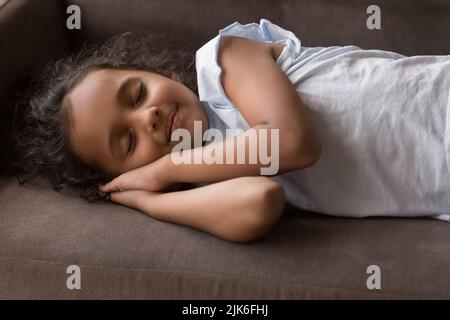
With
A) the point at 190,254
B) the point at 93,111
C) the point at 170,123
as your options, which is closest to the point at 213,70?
the point at 170,123

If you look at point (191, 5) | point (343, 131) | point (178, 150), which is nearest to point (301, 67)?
point (343, 131)

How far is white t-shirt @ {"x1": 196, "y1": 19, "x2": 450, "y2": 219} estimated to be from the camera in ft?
3.69

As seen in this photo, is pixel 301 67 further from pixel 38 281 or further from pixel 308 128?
pixel 38 281

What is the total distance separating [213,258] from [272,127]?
225 mm

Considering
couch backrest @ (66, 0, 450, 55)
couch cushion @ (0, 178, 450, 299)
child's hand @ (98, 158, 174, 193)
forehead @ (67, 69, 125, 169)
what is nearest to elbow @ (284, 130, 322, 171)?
couch cushion @ (0, 178, 450, 299)

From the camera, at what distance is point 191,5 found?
1.56 m

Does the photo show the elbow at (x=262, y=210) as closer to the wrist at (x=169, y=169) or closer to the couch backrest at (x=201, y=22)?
the wrist at (x=169, y=169)

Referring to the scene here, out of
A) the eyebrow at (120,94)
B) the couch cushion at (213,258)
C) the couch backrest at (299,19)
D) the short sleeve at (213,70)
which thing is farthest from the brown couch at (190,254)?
the couch backrest at (299,19)

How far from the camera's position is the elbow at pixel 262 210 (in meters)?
1.01

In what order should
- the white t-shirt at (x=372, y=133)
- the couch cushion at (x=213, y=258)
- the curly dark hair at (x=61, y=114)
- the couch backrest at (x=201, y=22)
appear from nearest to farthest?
the couch cushion at (x=213, y=258), the white t-shirt at (x=372, y=133), the curly dark hair at (x=61, y=114), the couch backrest at (x=201, y=22)

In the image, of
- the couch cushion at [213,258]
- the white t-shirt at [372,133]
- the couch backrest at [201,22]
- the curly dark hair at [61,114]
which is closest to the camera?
the couch cushion at [213,258]

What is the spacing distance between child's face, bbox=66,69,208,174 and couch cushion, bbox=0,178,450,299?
12 centimetres

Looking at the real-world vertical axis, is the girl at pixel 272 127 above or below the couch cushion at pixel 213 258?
above

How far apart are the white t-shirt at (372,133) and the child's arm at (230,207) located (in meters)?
0.16
